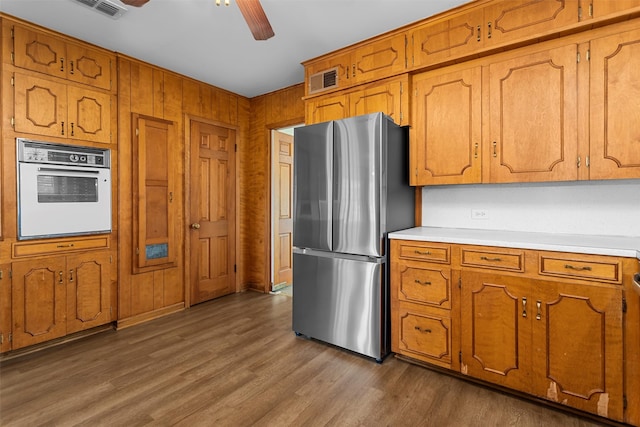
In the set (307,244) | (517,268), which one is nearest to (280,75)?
(307,244)

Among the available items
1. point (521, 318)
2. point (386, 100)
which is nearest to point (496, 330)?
point (521, 318)

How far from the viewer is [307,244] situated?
9.18ft

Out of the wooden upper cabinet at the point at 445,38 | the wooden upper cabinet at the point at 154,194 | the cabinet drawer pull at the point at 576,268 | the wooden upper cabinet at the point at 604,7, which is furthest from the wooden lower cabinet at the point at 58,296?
the wooden upper cabinet at the point at 604,7

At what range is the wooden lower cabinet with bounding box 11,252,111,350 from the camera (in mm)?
2559

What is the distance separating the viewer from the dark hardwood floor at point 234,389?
1803 mm

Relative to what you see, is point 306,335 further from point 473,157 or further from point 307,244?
point 473,157

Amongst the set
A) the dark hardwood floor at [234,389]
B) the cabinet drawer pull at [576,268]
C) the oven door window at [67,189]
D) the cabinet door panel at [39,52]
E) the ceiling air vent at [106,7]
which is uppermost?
the ceiling air vent at [106,7]

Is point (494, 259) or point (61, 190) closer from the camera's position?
point (494, 259)

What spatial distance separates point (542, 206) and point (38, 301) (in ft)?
13.5

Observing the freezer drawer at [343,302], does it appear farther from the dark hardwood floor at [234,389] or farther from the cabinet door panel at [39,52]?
the cabinet door panel at [39,52]

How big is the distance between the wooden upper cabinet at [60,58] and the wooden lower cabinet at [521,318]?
3143mm

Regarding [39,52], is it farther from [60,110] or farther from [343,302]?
[343,302]

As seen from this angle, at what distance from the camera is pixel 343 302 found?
2.58 meters

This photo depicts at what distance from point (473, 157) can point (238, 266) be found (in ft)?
10.6
